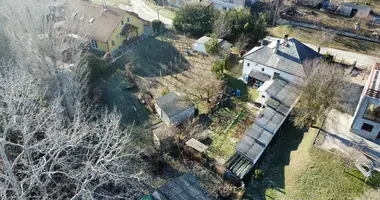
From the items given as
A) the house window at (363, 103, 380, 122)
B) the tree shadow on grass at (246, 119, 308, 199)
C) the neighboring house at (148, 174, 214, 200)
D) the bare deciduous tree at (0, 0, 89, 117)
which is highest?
the bare deciduous tree at (0, 0, 89, 117)

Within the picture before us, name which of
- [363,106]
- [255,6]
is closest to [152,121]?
[363,106]

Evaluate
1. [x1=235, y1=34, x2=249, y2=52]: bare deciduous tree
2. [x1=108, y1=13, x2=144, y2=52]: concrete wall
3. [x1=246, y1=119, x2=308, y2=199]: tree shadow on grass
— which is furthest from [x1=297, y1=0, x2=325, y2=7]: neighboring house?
[x1=246, y1=119, x2=308, y2=199]: tree shadow on grass

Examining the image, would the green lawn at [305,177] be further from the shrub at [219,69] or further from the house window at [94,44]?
the house window at [94,44]

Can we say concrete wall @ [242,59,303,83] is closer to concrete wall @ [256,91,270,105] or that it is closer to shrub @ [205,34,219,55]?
concrete wall @ [256,91,270,105]

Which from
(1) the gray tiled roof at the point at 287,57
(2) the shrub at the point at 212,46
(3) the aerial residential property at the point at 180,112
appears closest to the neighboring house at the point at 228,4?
(3) the aerial residential property at the point at 180,112

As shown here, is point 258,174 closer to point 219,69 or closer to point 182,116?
point 182,116

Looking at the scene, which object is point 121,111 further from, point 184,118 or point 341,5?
point 341,5
